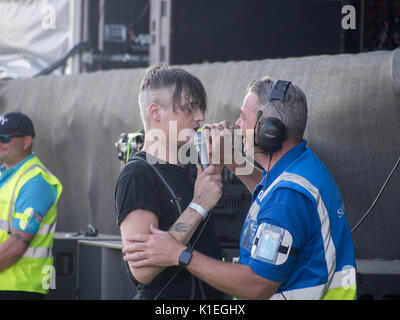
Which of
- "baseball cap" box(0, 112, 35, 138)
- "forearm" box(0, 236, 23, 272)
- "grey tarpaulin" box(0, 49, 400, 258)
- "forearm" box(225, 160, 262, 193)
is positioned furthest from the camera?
"baseball cap" box(0, 112, 35, 138)

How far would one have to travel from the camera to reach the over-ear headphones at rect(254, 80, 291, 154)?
211 cm

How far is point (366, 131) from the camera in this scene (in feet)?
10.4

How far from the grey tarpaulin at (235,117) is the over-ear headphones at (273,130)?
111 centimetres

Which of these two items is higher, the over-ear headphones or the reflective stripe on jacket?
the over-ear headphones

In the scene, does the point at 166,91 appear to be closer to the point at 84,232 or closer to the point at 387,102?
the point at 387,102

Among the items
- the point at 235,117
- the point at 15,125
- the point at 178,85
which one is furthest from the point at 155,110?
the point at 15,125

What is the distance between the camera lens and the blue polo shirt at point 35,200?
3650 millimetres

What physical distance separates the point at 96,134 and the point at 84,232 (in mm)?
801

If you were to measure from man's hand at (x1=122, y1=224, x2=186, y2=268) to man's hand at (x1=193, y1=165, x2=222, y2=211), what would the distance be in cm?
19

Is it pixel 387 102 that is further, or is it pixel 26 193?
pixel 26 193

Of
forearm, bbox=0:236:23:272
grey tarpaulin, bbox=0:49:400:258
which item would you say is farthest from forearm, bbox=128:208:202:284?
forearm, bbox=0:236:23:272

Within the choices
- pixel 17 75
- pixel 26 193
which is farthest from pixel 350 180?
pixel 17 75

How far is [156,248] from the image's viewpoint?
2.05m
